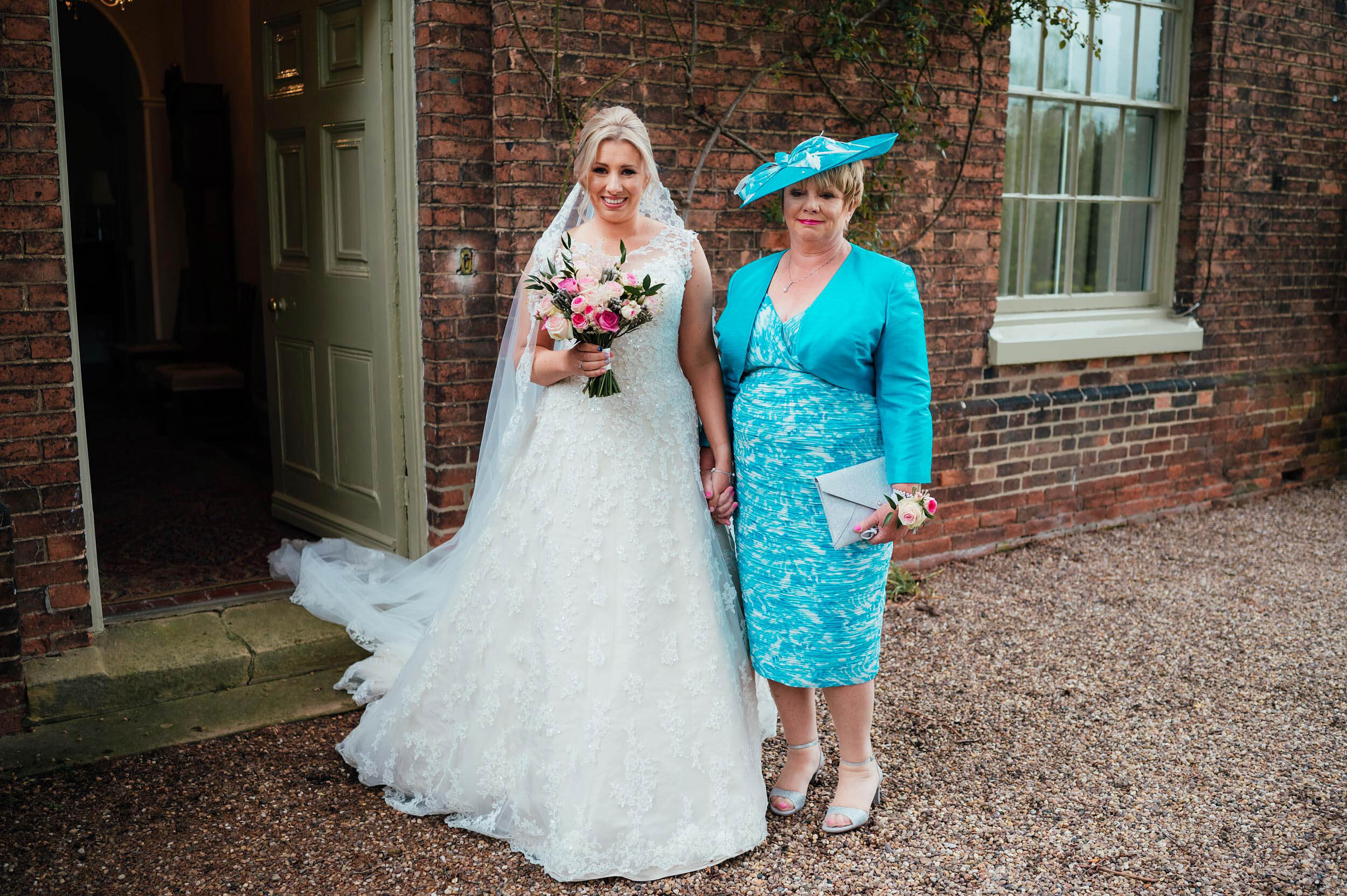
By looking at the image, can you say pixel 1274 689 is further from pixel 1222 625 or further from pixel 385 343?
pixel 385 343

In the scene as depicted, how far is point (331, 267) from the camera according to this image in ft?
15.6

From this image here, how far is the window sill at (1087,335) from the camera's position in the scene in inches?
220

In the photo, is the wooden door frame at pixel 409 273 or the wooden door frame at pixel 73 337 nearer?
the wooden door frame at pixel 73 337

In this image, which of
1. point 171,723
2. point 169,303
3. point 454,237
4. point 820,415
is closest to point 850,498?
point 820,415

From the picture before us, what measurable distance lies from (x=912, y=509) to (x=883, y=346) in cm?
42

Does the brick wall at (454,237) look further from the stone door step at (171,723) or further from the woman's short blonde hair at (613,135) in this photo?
the woman's short blonde hair at (613,135)

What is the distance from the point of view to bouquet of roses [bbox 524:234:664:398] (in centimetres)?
267

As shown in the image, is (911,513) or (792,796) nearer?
(911,513)

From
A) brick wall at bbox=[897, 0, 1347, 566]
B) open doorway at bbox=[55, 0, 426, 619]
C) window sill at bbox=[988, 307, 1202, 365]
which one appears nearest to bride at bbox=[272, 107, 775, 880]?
open doorway at bbox=[55, 0, 426, 619]

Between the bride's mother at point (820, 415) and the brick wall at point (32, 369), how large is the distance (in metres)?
2.20

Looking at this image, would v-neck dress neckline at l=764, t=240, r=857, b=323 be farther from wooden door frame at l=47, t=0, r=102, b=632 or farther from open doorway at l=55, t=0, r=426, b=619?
wooden door frame at l=47, t=0, r=102, b=632

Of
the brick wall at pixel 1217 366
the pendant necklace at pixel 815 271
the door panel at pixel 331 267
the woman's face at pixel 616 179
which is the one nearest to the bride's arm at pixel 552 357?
the woman's face at pixel 616 179

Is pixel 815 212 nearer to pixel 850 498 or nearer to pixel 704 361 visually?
pixel 704 361

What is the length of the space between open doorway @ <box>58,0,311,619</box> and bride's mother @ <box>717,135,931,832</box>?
2.51 metres
